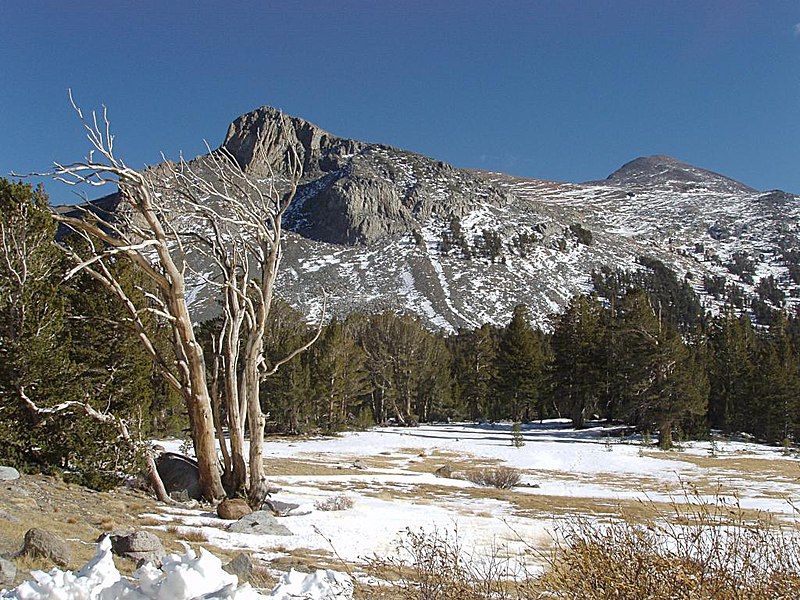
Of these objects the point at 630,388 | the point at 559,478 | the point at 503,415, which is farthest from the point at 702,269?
the point at 559,478

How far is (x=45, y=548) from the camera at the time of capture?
5871 millimetres

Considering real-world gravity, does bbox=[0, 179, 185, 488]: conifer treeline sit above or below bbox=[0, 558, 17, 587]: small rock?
above

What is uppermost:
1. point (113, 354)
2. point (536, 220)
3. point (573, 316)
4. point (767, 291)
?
point (536, 220)

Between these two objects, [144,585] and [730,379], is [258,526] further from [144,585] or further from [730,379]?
[730,379]

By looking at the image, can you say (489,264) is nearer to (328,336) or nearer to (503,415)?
(503,415)

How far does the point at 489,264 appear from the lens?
144m

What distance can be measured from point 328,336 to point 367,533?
34250 mm

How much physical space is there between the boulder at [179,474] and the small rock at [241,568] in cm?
722

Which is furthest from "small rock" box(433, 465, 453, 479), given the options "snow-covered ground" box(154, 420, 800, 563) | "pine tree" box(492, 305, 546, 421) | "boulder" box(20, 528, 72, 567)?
"pine tree" box(492, 305, 546, 421)

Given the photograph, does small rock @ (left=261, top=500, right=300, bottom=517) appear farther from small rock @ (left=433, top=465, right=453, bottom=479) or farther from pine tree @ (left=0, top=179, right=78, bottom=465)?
small rock @ (left=433, top=465, right=453, bottom=479)

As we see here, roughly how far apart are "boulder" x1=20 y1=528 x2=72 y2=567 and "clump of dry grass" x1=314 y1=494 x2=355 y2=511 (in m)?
6.91

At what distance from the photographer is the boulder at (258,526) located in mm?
9836

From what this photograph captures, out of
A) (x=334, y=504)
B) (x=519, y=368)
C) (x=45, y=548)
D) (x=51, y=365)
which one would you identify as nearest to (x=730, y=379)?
(x=519, y=368)

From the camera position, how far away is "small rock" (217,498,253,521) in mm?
10773
